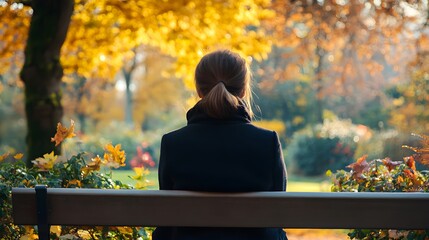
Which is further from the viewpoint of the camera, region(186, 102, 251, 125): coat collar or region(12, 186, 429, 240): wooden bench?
region(186, 102, 251, 125): coat collar

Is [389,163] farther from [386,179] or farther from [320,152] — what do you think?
[320,152]

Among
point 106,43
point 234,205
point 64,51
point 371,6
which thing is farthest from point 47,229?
point 371,6

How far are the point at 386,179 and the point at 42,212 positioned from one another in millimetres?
2041

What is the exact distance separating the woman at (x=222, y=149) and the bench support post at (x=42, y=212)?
20.5 inches

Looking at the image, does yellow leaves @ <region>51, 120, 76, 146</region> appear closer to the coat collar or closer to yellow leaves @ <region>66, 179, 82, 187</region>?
yellow leaves @ <region>66, 179, 82, 187</region>

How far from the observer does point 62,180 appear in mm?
3826

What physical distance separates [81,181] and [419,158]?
1.92m

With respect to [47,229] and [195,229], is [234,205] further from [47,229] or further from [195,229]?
[47,229]

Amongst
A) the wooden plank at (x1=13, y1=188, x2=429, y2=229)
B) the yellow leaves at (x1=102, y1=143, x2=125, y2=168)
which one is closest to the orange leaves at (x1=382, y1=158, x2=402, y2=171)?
the wooden plank at (x1=13, y1=188, x2=429, y2=229)

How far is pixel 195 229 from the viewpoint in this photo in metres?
2.88

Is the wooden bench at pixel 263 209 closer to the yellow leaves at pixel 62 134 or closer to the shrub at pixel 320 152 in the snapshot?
the yellow leaves at pixel 62 134

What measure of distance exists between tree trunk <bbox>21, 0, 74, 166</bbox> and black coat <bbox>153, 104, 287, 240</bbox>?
191 inches

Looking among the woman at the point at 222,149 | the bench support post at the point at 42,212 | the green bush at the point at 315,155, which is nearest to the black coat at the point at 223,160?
the woman at the point at 222,149

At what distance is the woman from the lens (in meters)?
2.89
